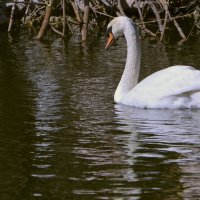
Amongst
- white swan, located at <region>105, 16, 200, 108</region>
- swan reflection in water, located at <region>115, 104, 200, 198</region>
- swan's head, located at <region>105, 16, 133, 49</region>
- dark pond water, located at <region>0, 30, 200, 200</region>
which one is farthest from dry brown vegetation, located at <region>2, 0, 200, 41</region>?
swan reflection in water, located at <region>115, 104, 200, 198</region>

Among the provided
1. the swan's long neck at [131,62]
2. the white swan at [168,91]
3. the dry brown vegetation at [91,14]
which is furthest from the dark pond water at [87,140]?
the dry brown vegetation at [91,14]

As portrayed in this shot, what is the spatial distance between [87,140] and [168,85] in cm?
187

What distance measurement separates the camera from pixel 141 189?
6.76 metres

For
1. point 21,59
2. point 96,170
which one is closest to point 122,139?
point 96,170

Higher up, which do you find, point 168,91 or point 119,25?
point 119,25

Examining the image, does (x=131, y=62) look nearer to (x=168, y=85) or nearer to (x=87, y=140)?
(x=168, y=85)

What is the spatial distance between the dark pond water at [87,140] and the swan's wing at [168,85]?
19 cm

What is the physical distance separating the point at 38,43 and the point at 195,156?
1050 cm

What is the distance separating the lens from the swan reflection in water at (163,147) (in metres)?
6.90

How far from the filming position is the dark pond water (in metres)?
6.82

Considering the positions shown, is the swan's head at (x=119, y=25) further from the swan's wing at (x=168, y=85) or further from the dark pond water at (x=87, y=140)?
the swan's wing at (x=168, y=85)

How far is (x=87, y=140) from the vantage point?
27.9 ft

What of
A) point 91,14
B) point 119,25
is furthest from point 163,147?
point 91,14

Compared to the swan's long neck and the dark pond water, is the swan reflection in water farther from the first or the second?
the swan's long neck
